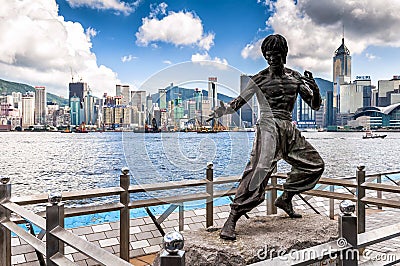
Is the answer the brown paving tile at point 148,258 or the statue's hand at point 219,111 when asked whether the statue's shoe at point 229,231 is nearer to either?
the statue's hand at point 219,111

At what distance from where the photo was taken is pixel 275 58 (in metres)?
3.11

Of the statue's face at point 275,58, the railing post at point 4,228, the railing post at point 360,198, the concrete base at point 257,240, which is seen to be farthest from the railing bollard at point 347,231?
the railing post at point 360,198

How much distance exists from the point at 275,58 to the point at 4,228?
246 centimetres

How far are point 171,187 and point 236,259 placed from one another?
152cm

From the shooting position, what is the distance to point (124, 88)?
130 inches

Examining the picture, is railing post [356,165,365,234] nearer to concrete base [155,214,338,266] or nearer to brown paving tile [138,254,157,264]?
concrete base [155,214,338,266]

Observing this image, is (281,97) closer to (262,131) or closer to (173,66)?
(262,131)

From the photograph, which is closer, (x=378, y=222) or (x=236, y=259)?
(x=236, y=259)

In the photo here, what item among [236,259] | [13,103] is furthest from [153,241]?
[13,103]

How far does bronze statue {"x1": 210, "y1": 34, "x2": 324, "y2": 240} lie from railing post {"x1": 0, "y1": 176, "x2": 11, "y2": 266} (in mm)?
1628

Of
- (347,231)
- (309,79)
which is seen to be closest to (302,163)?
(309,79)

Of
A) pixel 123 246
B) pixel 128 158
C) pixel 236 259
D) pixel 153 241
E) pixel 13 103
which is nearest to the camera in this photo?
pixel 236 259

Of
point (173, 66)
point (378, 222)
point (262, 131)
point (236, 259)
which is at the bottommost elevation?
point (378, 222)

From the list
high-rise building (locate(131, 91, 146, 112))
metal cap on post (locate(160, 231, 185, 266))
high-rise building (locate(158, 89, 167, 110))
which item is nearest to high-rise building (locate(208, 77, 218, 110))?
high-rise building (locate(158, 89, 167, 110))
